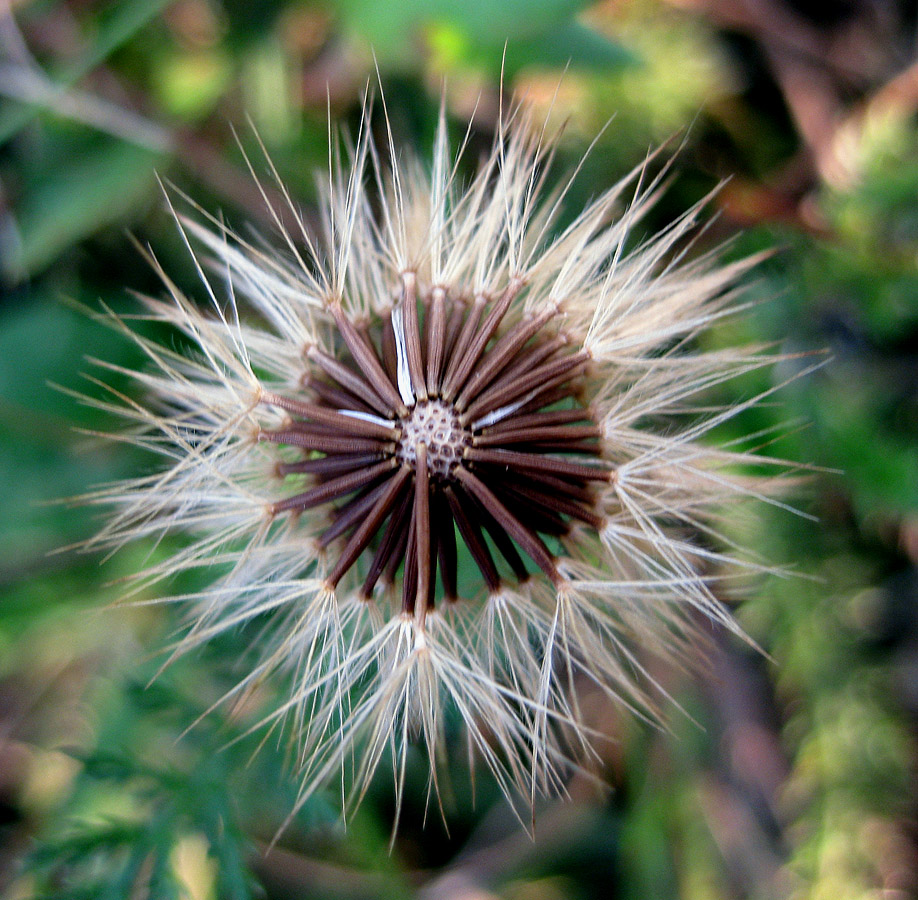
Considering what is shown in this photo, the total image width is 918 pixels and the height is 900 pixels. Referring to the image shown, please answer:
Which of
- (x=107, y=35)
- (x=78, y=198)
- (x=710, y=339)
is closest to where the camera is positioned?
(x=107, y=35)

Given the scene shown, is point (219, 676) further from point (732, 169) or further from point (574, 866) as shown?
point (732, 169)

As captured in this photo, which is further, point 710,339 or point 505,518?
point 710,339

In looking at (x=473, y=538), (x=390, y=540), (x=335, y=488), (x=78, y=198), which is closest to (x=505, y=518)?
(x=473, y=538)

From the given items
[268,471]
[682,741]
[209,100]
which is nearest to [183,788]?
[268,471]

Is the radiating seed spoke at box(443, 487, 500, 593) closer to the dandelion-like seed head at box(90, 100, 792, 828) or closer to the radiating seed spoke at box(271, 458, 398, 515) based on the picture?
the dandelion-like seed head at box(90, 100, 792, 828)

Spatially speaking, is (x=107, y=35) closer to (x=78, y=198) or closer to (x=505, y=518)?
(x=78, y=198)

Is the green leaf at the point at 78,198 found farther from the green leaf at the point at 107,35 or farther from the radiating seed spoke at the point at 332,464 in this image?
the radiating seed spoke at the point at 332,464

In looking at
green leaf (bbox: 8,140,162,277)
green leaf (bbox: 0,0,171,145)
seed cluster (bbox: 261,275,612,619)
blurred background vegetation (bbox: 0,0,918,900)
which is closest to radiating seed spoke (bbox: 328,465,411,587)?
seed cluster (bbox: 261,275,612,619)
